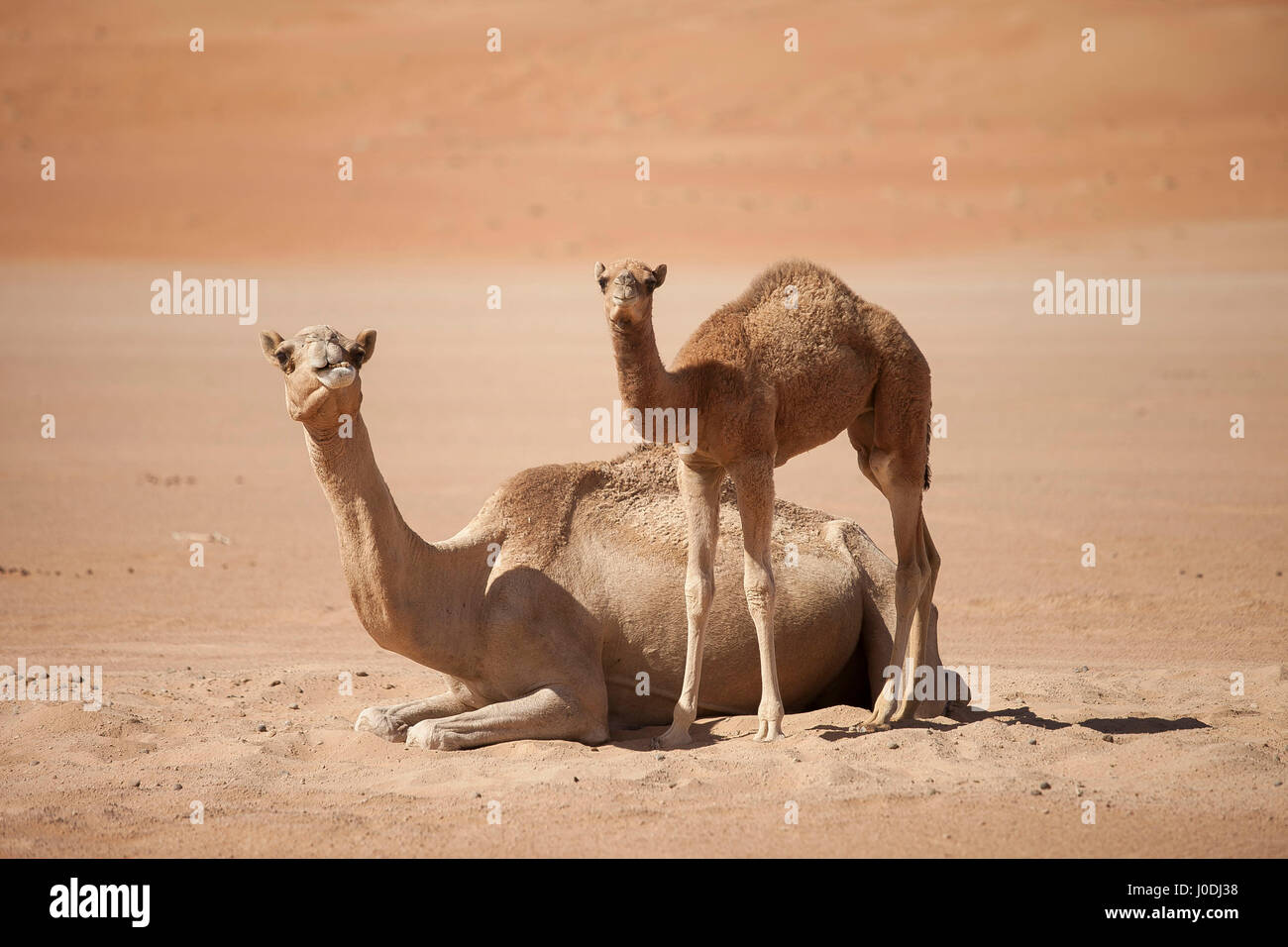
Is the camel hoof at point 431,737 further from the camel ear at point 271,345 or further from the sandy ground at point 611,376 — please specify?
the camel ear at point 271,345

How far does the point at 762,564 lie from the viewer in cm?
779

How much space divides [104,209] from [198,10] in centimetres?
3411

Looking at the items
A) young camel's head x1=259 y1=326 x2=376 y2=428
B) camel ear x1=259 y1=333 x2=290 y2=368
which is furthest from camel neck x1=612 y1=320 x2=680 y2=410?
camel ear x1=259 y1=333 x2=290 y2=368

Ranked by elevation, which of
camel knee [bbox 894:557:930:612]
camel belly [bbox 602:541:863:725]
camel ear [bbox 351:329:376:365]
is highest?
camel ear [bbox 351:329:376:365]

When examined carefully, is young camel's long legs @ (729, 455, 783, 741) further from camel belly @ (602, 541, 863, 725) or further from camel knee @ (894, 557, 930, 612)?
camel knee @ (894, 557, 930, 612)

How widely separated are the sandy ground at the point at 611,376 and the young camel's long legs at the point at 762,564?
0.21 m

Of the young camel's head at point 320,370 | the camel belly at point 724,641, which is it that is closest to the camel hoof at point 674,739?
the camel belly at point 724,641

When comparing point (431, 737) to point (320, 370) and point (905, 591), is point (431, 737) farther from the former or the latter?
point (905, 591)

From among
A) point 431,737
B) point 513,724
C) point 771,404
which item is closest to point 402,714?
point 431,737

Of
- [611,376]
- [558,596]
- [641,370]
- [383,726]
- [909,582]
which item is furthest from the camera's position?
[611,376]

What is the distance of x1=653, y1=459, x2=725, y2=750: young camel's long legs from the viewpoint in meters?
7.87

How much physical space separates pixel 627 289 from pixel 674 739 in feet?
8.56

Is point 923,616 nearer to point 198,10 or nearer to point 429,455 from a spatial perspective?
point 429,455

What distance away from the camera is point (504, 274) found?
148ft
